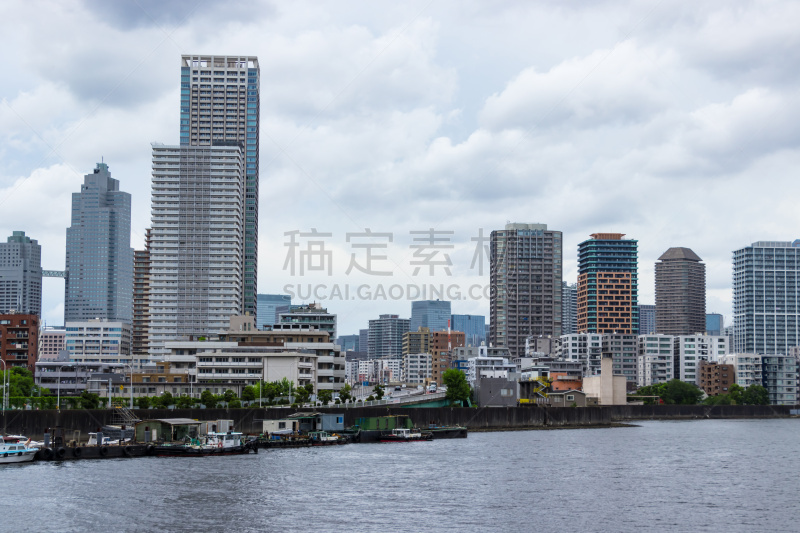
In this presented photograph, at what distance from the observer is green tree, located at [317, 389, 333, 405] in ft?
532

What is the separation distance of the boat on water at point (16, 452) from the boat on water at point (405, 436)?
55.7 meters

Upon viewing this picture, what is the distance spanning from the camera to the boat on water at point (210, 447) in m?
108

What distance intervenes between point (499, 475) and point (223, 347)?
347 ft

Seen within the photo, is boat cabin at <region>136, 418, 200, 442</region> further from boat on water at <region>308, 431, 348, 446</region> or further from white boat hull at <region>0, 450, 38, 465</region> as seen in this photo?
boat on water at <region>308, 431, 348, 446</region>

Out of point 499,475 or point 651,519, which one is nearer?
point 651,519

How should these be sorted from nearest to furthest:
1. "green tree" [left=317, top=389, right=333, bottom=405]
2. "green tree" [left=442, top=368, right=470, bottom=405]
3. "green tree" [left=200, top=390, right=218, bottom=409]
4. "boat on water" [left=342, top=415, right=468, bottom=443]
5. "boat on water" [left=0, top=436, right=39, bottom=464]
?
"boat on water" [left=0, top=436, right=39, bottom=464] < "boat on water" [left=342, top=415, right=468, bottom=443] < "green tree" [left=200, top=390, right=218, bottom=409] < "green tree" [left=317, top=389, right=333, bottom=405] < "green tree" [left=442, top=368, right=470, bottom=405]

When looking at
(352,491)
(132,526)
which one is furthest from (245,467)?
(132,526)

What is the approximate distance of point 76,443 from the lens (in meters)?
110

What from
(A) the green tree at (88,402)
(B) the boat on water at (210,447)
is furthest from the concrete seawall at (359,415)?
(B) the boat on water at (210,447)

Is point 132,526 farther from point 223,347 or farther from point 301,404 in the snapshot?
point 223,347

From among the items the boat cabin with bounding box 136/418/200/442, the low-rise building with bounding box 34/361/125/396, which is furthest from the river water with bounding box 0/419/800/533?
the low-rise building with bounding box 34/361/125/396

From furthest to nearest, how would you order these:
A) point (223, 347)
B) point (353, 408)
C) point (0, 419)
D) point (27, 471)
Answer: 1. point (223, 347)
2. point (353, 408)
3. point (0, 419)
4. point (27, 471)

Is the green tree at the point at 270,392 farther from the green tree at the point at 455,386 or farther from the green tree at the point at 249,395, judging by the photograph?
the green tree at the point at 455,386

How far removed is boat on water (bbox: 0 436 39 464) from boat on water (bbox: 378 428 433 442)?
55672mm
